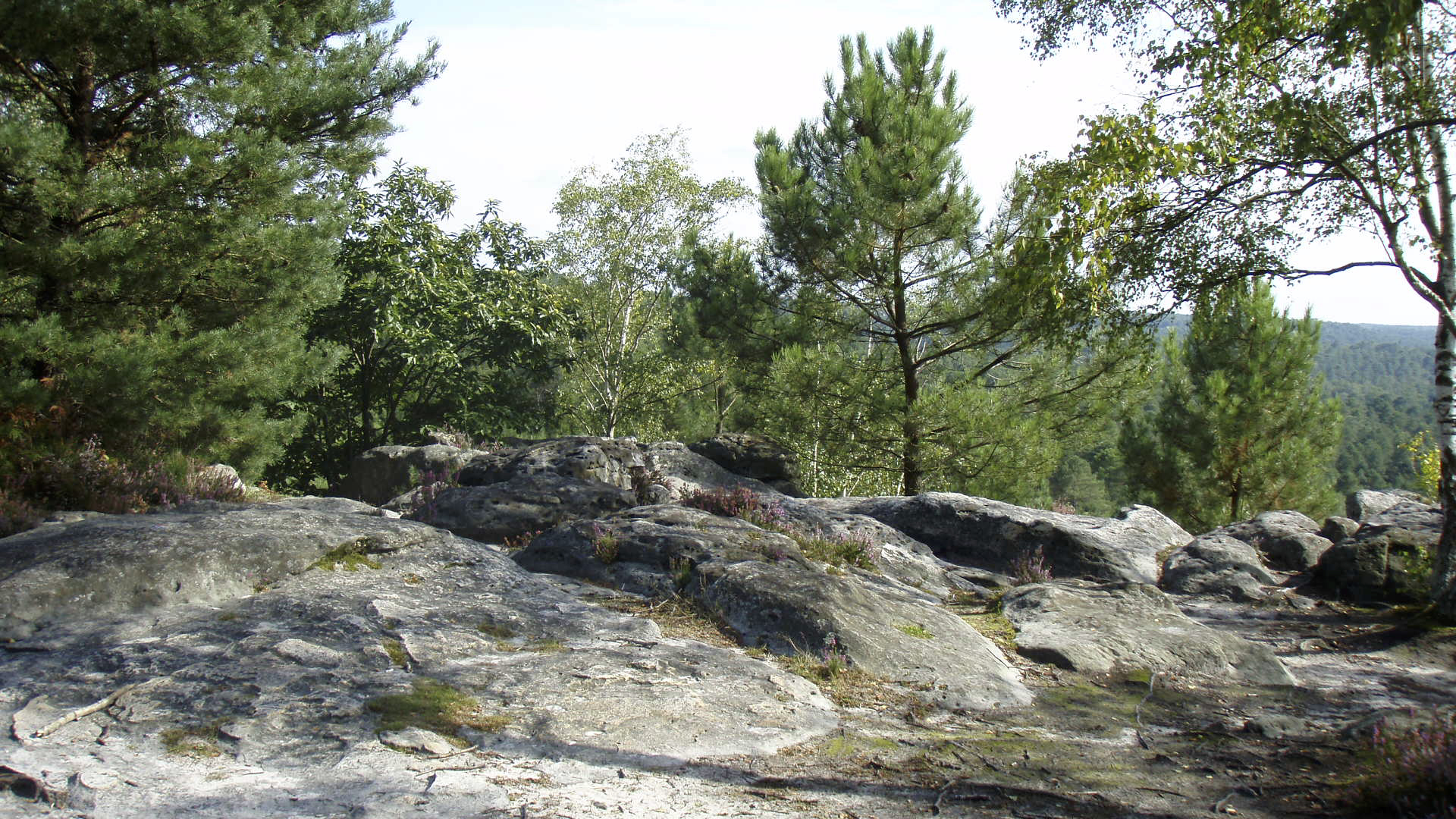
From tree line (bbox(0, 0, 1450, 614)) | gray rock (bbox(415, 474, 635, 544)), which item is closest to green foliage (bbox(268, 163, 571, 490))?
tree line (bbox(0, 0, 1450, 614))

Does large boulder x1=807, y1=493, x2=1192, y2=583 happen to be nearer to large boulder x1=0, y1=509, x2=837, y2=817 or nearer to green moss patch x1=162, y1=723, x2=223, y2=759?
large boulder x1=0, y1=509, x2=837, y2=817

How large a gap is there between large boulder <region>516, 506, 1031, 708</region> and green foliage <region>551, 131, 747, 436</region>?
1895 centimetres

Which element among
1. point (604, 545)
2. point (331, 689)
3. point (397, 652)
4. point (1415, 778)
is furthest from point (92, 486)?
point (1415, 778)

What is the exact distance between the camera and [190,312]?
37.3ft

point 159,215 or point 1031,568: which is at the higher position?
point 159,215

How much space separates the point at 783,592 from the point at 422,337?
14.1 m

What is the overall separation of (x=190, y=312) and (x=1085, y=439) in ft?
48.9

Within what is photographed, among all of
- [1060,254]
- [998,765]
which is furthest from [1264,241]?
[998,765]

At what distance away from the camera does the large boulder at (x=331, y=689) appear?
3.26 m

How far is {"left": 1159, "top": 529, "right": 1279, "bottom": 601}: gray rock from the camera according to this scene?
9.44 metres

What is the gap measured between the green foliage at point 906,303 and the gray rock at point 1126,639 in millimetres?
7071

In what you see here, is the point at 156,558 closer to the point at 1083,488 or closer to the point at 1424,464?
the point at 1424,464

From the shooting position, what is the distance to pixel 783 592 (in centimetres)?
591

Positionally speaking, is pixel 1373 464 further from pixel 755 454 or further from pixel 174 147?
pixel 174 147
